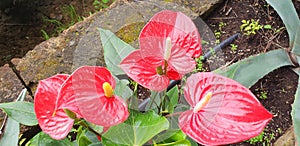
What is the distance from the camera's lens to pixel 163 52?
65cm

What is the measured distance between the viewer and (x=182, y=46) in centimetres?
66

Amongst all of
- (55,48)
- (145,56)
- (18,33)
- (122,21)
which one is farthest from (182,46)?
(18,33)

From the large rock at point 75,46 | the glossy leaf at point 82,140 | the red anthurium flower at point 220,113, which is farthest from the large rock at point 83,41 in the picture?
the red anthurium flower at point 220,113

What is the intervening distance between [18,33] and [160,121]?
1.12m

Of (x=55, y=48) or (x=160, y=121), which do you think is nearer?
(x=160, y=121)

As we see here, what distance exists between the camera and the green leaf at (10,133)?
0.80 meters

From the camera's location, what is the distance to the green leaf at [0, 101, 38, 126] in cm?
76

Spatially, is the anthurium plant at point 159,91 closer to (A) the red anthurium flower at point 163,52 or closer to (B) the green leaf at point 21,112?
(A) the red anthurium flower at point 163,52

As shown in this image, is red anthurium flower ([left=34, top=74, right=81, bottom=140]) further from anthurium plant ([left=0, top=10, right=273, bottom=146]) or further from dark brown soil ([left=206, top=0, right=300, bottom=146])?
dark brown soil ([left=206, top=0, right=300, bottom=146])

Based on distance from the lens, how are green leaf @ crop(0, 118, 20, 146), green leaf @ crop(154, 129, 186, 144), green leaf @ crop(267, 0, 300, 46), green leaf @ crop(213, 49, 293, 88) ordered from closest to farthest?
green leaf @ crop(154, 129, 186, 144) < green leaf @ crop(0, 118, 20, 146) < green leaf @ crop(213, 49, 293, 88) < green leaf @ crop(267, 0, 300, 46)

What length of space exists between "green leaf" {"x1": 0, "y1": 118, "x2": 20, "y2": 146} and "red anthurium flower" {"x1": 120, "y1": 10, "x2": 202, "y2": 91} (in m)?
0.30

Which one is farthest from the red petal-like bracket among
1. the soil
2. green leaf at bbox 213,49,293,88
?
the soil

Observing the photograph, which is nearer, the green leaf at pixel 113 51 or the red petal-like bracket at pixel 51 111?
the red petal-like bracket at pixel 51 111

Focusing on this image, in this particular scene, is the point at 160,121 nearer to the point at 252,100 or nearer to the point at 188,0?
the point at 252,100
